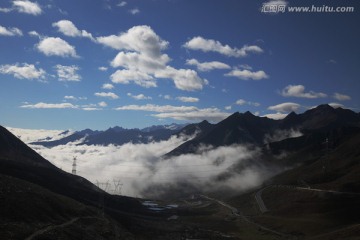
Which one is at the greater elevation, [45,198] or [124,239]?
[45,198]

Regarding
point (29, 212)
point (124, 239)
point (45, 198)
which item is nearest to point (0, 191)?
point (29, 212)

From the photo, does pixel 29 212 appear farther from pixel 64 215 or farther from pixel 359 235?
pixel 359 235

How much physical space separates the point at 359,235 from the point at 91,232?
10865cm

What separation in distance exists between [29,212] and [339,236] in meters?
127

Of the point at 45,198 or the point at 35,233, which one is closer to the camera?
the point at 35,233

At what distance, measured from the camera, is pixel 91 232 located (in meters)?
176

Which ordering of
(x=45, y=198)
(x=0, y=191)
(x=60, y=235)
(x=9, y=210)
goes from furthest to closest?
1. (x=45, y=198)
2. (x=0, y=191)
3. (x=9, y=210)
4. (x=60, y=235)

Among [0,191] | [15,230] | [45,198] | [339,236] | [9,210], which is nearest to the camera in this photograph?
[15,230]

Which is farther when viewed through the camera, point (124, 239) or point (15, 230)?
point (124, 239)

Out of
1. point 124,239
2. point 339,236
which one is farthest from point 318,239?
point 124,239

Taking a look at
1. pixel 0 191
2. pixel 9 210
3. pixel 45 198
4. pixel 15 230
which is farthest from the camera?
pixel 45 198

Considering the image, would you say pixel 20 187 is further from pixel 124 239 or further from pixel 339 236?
pixel 339 236

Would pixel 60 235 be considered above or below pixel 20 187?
below

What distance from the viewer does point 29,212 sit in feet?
534
